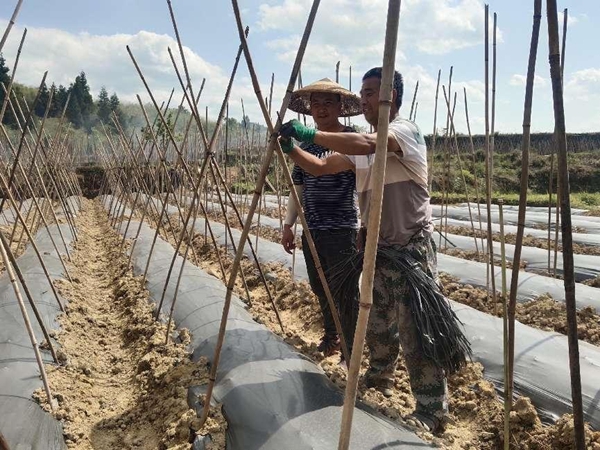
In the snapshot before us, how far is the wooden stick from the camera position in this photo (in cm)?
105

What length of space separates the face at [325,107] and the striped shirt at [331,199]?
15 cm

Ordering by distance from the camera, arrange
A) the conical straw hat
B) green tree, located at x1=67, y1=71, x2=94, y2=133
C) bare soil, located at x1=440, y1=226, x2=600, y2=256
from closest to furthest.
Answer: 1. the conical straw hat
2. bare soil, located at x1=440, y1=226, x2=600, y2=256
3. green tree, located at x1=67, y1=71, x2=94, y2=133

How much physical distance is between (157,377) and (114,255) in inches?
174

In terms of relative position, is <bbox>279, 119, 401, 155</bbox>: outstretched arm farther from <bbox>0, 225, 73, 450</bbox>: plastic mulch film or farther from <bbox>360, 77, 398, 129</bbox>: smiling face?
<bbox>0, 225, 73, 450</bbox>: plastic mulch film

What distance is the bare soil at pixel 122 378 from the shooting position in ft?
7.41

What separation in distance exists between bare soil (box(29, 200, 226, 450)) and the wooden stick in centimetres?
104

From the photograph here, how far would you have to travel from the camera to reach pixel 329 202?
106 inches

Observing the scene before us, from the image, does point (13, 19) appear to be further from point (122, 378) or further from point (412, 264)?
point (412, 264)

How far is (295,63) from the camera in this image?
1.61 m

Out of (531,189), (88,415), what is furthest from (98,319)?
(531,189)

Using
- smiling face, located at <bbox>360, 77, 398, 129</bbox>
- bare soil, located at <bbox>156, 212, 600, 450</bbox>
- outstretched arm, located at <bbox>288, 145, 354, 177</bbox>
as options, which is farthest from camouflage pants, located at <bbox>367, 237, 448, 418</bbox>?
smiling face, located at <bbox>360, 77, 398, 129</bbox>

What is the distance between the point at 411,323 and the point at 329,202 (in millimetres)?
944

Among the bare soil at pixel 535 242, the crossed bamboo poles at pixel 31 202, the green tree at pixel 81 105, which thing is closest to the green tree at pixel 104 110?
the green tree at pixel 81 105

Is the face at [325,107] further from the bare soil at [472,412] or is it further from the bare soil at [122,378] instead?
the bare soil at [122,378]
